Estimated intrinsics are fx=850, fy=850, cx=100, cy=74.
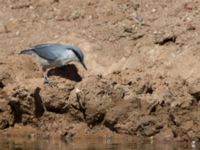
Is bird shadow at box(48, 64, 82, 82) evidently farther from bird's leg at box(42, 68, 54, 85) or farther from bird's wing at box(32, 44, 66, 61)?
bird's wing at box(32, 44, 66, 61)

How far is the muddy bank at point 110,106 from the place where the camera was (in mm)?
12055

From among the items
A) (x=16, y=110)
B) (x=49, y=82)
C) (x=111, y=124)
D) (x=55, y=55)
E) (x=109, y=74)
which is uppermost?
(x=55, y=55)

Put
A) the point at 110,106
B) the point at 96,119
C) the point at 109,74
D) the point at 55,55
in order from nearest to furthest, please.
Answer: the point at 110,106
the point at 96,119
the point at 55,55
the point at 109,74

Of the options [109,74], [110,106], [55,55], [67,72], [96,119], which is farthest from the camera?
[67,72]

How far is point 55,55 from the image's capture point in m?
12.4

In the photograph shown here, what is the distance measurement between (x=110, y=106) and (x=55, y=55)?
3.66 feet

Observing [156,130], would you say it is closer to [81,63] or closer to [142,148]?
[142,148]

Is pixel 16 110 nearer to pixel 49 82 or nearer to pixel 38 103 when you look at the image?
pixel 38 103

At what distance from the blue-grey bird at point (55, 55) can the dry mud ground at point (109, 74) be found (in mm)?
222

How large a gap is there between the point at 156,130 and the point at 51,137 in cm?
152

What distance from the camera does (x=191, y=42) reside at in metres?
13.1

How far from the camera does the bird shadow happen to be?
1259cm

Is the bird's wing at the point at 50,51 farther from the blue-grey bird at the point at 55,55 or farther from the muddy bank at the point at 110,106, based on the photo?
the muddy bank at the point at 110,106

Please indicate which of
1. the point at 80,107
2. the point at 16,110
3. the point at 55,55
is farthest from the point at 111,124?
the point at 16,110
